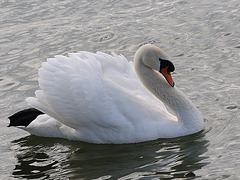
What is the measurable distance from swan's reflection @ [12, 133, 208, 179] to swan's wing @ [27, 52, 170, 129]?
414 millimetres

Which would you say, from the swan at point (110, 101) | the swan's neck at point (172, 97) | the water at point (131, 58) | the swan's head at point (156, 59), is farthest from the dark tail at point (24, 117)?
the swan's head at point (156, 59)

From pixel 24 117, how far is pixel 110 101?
1632 millimetres

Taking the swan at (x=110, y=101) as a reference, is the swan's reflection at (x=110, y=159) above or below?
below

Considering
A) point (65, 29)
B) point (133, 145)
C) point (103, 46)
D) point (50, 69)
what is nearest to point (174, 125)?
point (133, 145)

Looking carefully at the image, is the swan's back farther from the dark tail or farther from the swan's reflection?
the dark tail

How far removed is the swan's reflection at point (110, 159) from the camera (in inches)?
353

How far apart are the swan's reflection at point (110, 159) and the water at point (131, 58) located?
1cm

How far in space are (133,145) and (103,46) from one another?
4.37 metres

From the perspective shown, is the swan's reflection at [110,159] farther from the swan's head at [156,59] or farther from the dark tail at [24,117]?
the swan's head at [156,59]

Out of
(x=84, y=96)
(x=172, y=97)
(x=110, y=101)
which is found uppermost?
(x=84, y=96)

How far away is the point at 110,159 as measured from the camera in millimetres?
9594

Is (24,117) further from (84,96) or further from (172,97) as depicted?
(172,97)

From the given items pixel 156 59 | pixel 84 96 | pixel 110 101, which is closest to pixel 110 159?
pixel 110 101

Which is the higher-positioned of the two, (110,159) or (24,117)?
(24,117)
